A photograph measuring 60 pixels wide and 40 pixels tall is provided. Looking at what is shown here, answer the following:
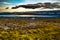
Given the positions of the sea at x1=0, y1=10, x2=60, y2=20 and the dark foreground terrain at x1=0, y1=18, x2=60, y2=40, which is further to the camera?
the sea at x1=0, y1=10, x2=60, y2=20

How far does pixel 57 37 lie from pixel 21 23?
703 mm

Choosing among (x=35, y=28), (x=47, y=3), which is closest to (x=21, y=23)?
(x=35, y=28)

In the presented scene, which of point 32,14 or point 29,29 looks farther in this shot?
point 32,14

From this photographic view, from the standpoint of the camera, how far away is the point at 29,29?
8.26 feet

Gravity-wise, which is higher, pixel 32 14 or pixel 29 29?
pixel 32 14

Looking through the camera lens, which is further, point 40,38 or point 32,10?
point 32,10

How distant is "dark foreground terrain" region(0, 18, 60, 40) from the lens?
2.44 meters

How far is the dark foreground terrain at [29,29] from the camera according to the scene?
8.01 feet

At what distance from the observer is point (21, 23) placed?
260 cm

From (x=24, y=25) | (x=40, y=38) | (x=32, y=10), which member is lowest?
(x=40, y=38)

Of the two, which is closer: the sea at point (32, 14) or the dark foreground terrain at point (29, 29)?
the dark foreground terrain at point (29, 29)

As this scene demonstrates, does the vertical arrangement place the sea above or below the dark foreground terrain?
above

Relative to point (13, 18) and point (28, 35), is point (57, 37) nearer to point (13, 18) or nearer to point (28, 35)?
point (28, 35)

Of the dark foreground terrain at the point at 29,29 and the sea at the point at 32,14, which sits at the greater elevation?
the sea at the point at 32,14
